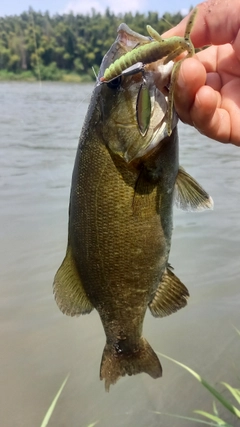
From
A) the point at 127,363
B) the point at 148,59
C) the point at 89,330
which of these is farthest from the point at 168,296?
the point at 89,330

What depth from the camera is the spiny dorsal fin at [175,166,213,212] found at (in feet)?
6.95

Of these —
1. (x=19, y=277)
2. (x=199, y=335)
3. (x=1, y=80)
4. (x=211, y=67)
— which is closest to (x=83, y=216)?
(x=211, y=67)

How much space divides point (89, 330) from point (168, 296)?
2.55 m

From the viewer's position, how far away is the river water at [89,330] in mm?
3596

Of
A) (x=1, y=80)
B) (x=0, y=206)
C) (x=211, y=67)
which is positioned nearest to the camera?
(x=211, y=67)

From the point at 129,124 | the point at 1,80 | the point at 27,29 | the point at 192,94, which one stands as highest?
the point at 192,94

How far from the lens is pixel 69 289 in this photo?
7.05 feet

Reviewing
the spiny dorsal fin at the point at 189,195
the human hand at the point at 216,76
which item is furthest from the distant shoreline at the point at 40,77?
the spiny dorsal fin at the point at 189,195

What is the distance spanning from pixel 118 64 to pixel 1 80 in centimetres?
5207

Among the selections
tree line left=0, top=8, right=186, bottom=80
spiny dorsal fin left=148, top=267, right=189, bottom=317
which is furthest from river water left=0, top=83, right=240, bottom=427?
tree line left=0, top=8, right=186, bottom=80

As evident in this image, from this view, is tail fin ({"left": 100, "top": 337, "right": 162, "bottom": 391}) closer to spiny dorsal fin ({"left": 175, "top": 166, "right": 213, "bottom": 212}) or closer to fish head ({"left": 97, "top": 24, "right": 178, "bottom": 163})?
spiny dorsal fin ({"left": 175, "top": 166, "right": 213, "bottom": 212})

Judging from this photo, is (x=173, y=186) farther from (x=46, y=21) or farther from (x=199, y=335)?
(x=46, y=21)

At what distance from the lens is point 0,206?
7.71 metres

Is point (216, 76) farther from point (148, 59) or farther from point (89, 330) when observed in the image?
point (89, 330)
